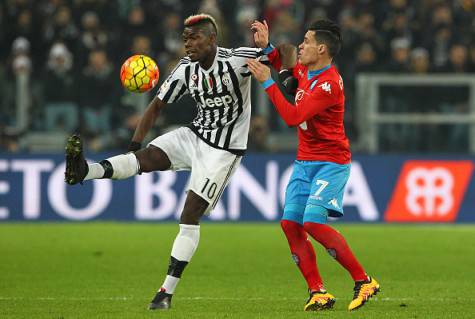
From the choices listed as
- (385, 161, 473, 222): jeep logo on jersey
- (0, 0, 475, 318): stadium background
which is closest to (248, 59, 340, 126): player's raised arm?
(0, 0, 475, 318): stadium background

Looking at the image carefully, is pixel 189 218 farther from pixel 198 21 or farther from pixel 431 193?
pixel 431 193

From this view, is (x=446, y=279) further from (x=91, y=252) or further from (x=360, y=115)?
(x=360, y=115)

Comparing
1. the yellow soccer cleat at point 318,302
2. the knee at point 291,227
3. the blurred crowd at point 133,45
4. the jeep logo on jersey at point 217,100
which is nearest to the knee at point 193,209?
the knee at point 291,227

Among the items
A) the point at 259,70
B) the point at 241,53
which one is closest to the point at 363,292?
the point at 259,70

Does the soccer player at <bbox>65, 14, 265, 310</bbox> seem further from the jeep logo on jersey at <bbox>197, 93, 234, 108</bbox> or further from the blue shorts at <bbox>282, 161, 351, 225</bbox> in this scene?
the blue shorts at <bbox>282, 161, 351, 225</bbox>

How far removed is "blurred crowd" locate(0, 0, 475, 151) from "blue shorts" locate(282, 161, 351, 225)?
26.8ft

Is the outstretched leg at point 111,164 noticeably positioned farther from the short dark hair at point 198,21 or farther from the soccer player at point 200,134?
the short dark hair at point 198,21

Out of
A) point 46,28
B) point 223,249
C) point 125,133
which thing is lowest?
point 223,249

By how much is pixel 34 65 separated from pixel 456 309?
1127 cm

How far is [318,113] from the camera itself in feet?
26.9

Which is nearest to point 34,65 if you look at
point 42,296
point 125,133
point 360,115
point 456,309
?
point 125,133

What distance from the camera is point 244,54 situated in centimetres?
883

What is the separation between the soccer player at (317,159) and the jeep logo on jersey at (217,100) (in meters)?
0.54

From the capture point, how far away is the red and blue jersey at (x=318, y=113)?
805 centimetres
